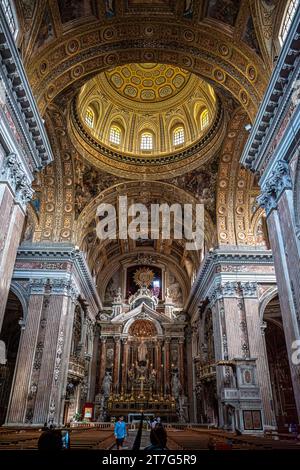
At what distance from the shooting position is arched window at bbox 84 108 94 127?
774 inches

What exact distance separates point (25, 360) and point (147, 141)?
48.2 feet

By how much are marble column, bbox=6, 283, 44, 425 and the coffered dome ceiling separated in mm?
8287

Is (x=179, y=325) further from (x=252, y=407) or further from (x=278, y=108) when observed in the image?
(x=278, y=108)

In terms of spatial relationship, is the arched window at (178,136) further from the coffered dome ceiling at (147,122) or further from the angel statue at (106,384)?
the angel statue at (106,384)

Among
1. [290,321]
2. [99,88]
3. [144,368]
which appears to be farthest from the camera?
[144,368]

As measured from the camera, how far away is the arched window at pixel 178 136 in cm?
2130

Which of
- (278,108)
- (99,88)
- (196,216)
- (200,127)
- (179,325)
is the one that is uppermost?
(99,88)

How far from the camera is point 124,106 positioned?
21641 mm

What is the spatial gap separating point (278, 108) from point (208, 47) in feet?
14.4

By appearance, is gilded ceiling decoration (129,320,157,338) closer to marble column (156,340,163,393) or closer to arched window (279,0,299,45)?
marble column (156,340,163,393)

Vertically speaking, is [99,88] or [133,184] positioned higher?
[99,88]

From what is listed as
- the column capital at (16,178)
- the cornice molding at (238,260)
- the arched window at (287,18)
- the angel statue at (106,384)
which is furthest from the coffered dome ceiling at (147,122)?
the angel statue at (106,384)

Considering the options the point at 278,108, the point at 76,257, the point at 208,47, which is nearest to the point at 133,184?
the point at 76,257

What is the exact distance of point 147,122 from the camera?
2223cm
